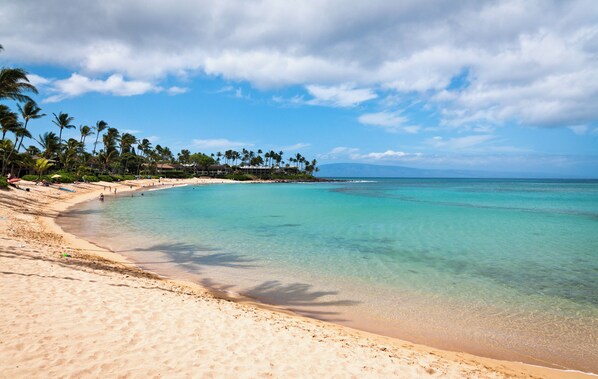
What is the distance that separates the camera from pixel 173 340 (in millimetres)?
5684

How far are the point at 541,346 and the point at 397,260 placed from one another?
7.60m

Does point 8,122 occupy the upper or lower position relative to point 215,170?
upper

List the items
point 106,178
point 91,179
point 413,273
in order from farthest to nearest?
point 106,178, point 91,179, point 413,273

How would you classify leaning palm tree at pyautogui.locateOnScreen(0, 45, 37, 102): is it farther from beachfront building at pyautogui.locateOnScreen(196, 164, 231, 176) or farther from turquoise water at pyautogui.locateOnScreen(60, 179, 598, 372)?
beachfront building at pyautogui.locateOnScreen(196, 164, 231, 176)

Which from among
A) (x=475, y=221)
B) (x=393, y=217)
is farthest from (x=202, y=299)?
(x=475, y=221)

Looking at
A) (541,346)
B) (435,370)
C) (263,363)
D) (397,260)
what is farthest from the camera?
(397,260)

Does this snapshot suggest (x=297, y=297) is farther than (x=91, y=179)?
No

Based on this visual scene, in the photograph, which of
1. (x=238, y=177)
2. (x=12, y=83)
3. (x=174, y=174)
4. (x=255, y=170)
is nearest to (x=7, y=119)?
(x=12, y=83)

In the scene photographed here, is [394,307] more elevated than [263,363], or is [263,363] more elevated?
[263,363]

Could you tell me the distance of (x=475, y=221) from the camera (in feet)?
94.6

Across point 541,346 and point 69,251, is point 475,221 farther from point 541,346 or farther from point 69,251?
point 69,251

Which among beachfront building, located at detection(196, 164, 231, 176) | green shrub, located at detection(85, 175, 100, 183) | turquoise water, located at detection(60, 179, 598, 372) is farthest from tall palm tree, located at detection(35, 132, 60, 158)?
beachfront building, located at detection(196, 164, 231, 176)

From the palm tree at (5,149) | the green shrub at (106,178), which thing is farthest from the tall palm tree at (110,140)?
the palm tree at (5,149)

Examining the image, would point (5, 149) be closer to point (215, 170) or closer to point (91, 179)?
point (91, 179)
